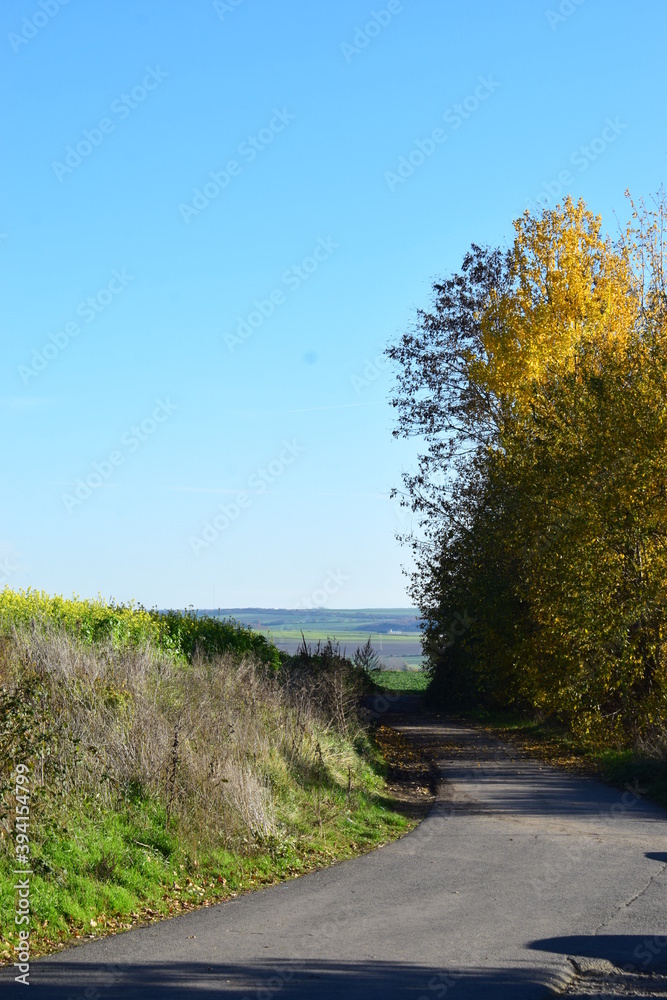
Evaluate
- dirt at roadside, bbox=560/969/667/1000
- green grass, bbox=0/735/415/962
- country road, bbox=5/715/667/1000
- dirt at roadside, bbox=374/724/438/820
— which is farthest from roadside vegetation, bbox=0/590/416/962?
dirt at roadside, bbox=560/969/667/1000

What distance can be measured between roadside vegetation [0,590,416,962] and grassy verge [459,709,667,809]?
4267 millimetres

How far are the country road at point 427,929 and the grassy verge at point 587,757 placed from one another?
309 centimetres

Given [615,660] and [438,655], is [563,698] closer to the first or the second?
[615,660]

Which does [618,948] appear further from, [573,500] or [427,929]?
[573,500]

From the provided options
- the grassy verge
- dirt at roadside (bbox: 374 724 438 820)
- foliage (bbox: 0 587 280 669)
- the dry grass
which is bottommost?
dirt at roadside (bbox: 374 724 438 820)

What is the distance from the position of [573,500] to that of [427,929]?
11.9 meters

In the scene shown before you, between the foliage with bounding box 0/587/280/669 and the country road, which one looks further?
the foliage with bounding box 0/587/280/669

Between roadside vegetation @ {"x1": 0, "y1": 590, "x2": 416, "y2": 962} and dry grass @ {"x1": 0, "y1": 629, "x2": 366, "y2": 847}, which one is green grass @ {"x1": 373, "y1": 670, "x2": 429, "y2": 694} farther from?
dry grass @ {"x1": 0, "y1": 629, "x2": 366, "y2": 847}

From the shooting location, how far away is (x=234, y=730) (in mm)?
12781

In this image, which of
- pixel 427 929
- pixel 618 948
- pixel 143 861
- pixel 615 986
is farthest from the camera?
pixel 143 861

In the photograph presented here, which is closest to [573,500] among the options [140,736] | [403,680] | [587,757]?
[587,757]

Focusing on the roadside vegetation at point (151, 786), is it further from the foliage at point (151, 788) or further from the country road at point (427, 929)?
the country road at point (427, 929)

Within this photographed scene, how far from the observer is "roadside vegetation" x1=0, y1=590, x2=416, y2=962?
9.10 metres

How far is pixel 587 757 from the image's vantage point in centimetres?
2027
